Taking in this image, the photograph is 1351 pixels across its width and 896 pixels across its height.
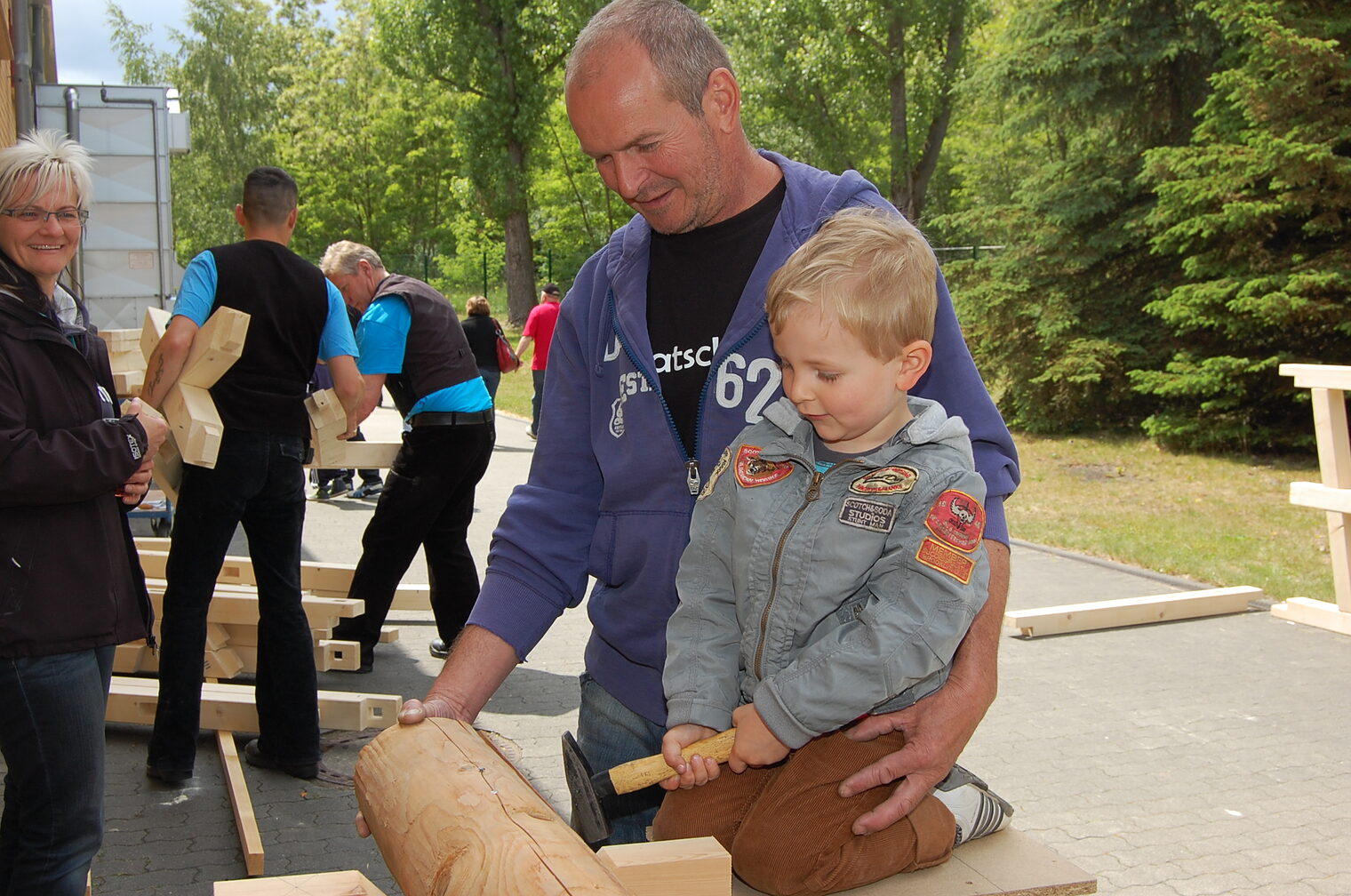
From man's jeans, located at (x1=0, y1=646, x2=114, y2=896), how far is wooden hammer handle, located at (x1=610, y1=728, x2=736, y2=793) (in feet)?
5.90

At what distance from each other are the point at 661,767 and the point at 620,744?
532 mm

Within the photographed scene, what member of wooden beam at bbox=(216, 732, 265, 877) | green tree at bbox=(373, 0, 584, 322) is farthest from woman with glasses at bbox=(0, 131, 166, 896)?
green tree at bbox=(373, 0, 584, 322)

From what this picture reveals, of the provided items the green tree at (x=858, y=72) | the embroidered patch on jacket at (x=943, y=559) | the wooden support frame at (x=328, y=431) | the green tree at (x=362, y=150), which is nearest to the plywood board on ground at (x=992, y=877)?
the embroidered patch on jacket at (x=943, y=559)

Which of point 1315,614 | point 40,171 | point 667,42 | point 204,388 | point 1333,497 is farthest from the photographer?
point 1315,614

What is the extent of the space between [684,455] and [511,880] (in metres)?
1.05

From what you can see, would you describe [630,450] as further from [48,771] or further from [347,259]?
[347,259]

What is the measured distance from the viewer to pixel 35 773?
302cm

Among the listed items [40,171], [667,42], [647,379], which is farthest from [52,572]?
[667,42]

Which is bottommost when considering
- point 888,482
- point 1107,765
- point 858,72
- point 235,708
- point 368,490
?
point 1107,765

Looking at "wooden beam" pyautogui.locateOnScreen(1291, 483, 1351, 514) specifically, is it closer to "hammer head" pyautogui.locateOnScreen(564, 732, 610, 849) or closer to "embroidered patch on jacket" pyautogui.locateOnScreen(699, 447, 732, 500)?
"embroidered patch on jacket" pyautogui.locateOnScreen(699, 447, 732, 500)

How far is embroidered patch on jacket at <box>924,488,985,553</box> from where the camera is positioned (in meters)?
1.87

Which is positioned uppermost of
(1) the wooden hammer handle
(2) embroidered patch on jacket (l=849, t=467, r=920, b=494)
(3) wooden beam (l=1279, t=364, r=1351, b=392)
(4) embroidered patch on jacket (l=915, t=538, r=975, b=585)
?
(3) wooden beam (l=1279, t=364, r=1351, b=392)

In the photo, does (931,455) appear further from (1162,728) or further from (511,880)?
(1162,728)

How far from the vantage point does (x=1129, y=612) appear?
7914 mm
